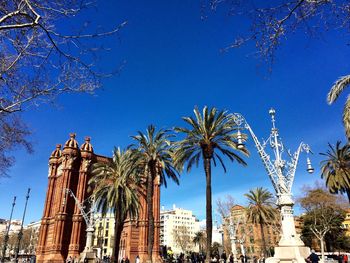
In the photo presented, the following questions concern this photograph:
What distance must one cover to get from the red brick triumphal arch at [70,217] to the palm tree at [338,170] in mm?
22501

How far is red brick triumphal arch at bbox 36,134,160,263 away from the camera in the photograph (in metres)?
37.4

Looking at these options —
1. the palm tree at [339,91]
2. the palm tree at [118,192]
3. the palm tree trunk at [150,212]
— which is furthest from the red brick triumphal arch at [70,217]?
the palm tree at [339,91]

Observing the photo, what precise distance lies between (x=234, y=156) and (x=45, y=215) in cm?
3080

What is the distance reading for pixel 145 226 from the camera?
42.1m

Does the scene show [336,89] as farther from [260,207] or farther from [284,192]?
[260,207]

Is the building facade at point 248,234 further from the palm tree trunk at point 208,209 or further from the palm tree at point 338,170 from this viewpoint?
the palm tree trunk at point 208,209

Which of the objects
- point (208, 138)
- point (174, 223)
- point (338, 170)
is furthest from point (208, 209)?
point (174, 223)

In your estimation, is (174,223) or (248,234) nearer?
(248,234)

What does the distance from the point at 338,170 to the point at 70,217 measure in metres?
33.0

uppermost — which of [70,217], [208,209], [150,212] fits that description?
[70,217]

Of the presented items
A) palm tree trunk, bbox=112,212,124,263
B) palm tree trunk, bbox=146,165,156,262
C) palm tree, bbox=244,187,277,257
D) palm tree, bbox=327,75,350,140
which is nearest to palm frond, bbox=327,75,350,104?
palm tree, bbox=327,75,350,140

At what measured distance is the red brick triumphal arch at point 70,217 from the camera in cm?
3741

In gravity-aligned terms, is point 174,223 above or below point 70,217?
above

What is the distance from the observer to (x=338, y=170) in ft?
108
